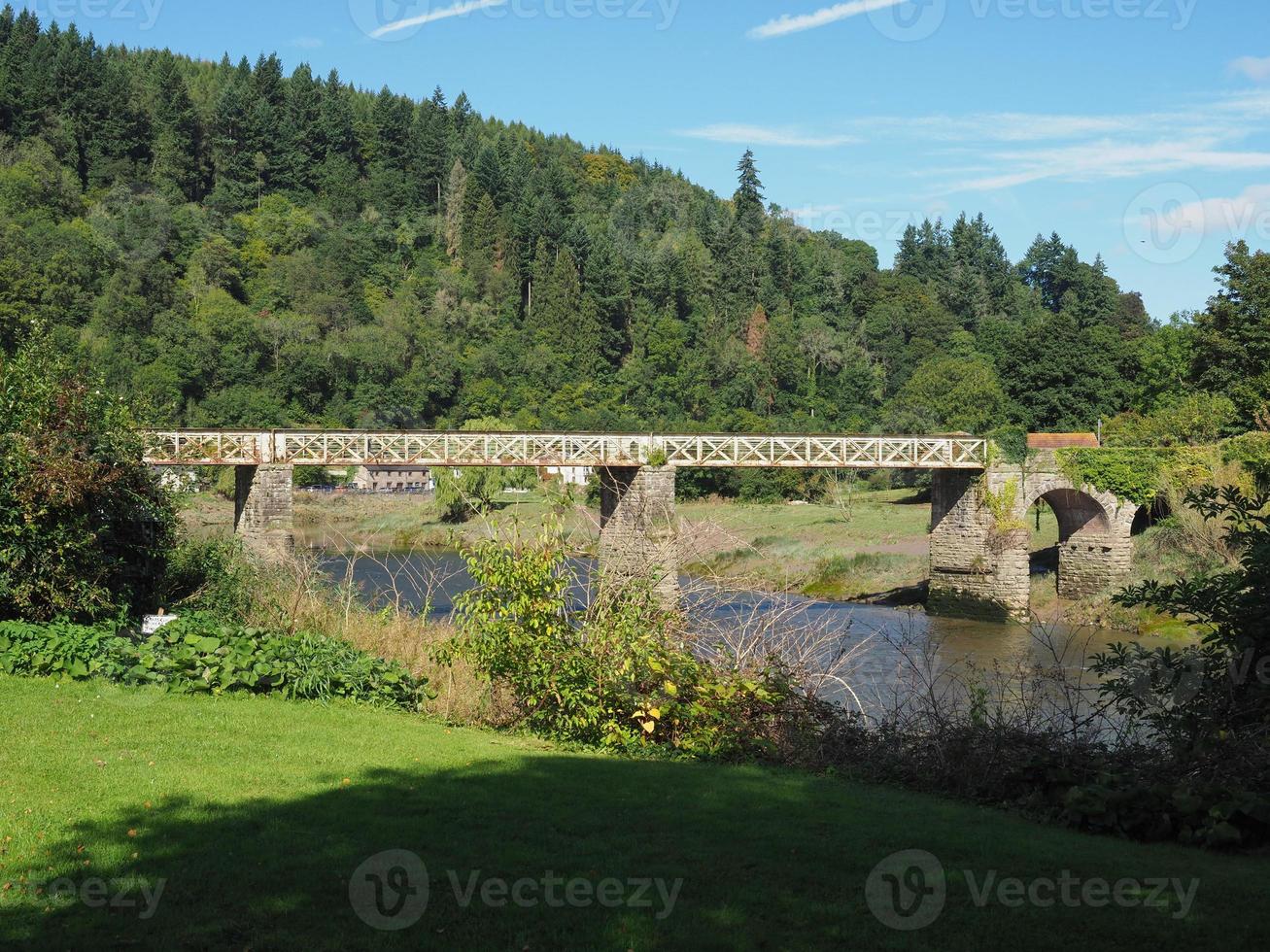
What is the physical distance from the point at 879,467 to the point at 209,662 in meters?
26.7

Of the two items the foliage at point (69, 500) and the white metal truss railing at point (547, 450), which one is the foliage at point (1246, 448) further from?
the foliage at point (69, 500)

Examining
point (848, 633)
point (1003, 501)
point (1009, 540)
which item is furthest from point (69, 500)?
point (1003, 501)

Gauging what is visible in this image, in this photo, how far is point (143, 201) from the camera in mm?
86562

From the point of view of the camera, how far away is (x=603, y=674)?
11.5m

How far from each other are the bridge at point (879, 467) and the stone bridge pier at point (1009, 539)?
0.09 feet

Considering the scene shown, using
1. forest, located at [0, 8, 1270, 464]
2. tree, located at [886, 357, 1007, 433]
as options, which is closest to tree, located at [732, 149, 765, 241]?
forest, located at [0, 8, 1270, 464]

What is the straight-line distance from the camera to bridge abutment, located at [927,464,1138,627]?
34812 mm

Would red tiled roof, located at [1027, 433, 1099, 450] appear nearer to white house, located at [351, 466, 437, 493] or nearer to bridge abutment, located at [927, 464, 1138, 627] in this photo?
bridge abutment, located at [927, 464, 1138, 627]

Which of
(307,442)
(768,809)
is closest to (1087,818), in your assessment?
(768,809)

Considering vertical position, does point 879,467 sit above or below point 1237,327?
below

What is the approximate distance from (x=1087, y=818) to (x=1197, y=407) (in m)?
35.0

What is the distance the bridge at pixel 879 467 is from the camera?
33.2 m

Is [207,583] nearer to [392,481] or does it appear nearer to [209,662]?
[209,662]

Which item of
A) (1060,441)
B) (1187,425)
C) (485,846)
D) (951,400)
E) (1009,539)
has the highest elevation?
(951,400)
